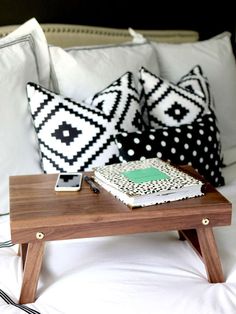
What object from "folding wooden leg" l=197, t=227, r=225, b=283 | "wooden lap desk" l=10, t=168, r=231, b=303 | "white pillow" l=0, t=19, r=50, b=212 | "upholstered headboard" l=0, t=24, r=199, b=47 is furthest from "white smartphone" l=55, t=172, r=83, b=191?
"upholstered headboard" l=0, t=24, r=199, b=47

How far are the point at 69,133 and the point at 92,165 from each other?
0.43 feet

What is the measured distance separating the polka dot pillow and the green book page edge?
0.20 meters

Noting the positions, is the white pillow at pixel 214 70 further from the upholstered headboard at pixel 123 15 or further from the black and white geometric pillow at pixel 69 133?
the black and white geometric pillow at pixel 69 133

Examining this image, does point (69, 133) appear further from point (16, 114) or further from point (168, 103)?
point (168, 103)

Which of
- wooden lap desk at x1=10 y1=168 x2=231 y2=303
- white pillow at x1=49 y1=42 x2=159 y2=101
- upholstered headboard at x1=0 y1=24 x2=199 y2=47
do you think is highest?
upholstered headboard at x1=0 y1=24 x2=199 y2=47

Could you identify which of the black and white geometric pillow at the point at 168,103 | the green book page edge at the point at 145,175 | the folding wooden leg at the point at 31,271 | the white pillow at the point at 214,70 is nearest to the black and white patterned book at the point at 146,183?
the green book page edge at the point at 145,175

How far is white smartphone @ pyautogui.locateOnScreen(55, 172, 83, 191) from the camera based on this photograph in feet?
3.97

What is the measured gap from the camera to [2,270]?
47.4 inches

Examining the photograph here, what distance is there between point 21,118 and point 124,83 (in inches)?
15.4

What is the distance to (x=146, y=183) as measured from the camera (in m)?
1.17

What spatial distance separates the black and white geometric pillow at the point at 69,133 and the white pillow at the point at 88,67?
0.54 feet

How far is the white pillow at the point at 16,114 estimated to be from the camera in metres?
1.46

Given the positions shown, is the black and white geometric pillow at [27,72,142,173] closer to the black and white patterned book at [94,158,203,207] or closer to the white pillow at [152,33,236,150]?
the black and white patterned book at [94,158,203,207]

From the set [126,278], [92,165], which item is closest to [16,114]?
[92,165]
